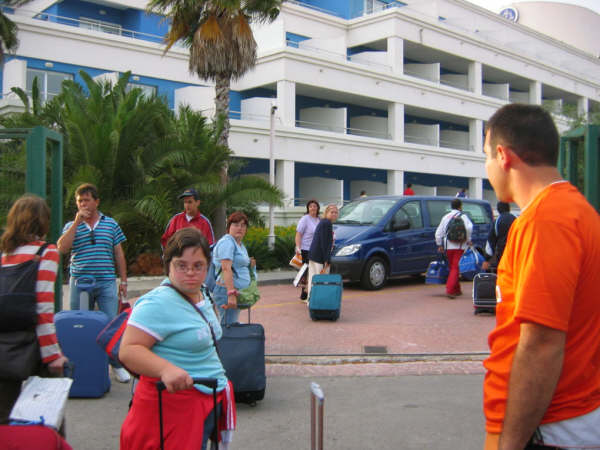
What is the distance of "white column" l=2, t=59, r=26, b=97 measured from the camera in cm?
2312

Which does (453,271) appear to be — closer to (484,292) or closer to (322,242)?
(484,292)

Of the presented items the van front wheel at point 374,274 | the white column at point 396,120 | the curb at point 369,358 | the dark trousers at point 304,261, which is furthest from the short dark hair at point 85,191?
the white column at point 396,120

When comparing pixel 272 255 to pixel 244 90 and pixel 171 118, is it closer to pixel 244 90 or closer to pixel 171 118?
pixel 171 118

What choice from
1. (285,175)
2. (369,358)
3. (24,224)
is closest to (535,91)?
(285,175)

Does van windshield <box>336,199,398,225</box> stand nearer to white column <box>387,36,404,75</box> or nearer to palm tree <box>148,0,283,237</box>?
palm tree <box>148,0,283,237</box>

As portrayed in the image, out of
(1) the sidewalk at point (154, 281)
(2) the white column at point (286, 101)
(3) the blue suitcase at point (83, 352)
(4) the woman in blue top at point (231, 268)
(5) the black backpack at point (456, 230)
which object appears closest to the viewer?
(3) the blue suitcase at point (83, 352)

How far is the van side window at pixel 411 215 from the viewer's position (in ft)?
43.4

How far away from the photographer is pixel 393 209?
13219 mm

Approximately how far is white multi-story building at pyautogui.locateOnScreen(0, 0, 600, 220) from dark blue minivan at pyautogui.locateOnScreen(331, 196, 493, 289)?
1333 centimetres

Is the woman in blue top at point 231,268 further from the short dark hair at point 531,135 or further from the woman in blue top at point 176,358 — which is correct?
the short dark hair at point 531,135

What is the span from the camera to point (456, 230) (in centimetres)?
1122

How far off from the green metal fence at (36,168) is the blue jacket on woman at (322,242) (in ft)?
15.1

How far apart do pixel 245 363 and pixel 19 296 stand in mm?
2406

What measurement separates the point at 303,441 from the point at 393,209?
29.8 feet
